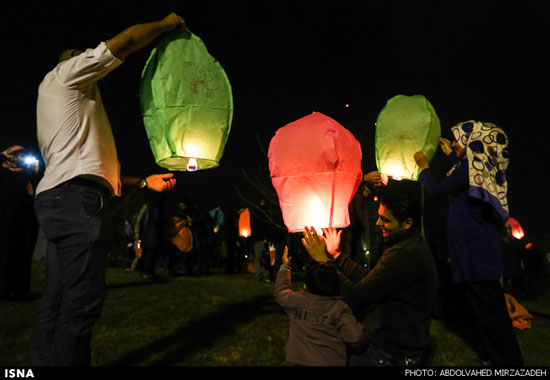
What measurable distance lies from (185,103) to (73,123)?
71 cm

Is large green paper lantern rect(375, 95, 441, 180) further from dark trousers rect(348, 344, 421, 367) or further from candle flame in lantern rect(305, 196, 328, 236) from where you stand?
dark trousers rect(348, 344, 421, 367)

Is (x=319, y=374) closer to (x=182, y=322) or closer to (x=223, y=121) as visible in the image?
(x=223, y=121)

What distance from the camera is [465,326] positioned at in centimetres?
505

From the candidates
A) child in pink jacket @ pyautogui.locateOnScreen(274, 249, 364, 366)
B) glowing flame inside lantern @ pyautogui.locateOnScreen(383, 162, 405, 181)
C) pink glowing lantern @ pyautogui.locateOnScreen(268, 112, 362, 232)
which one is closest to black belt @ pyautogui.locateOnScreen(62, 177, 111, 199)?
pink glowing lantern @ pyautogui.locateOnScreen(268, 112, 362, 232)

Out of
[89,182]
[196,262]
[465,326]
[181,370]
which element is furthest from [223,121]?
[196,262]

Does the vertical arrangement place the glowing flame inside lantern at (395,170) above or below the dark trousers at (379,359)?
above

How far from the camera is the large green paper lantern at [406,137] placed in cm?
339

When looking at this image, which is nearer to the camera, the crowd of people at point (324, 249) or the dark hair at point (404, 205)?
the crowd of people at point (324, 249)

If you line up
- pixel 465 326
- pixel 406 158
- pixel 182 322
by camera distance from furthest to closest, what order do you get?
pixel 465 326 < pixel 182 322 < pixel 406 158

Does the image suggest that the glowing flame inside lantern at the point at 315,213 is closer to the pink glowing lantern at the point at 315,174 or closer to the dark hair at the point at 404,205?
the pink glowing lantern at the point at 315,174

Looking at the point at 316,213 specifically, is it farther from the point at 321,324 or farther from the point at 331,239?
the point at 321,324

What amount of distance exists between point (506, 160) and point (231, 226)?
9.58 m

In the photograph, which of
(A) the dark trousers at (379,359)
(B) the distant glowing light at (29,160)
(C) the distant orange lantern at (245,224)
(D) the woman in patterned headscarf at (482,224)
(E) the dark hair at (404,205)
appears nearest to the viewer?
(A) the dark trousers at (379,359)

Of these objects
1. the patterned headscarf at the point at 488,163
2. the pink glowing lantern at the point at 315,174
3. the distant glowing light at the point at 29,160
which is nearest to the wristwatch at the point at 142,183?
the pink glowing lantern at the point at 315,174
